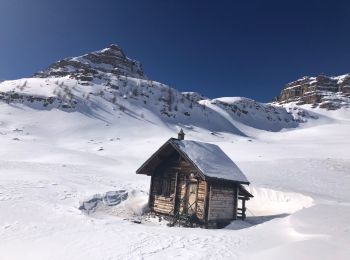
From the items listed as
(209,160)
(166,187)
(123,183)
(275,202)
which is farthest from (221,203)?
(123,183)

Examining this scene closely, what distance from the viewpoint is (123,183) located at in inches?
1334

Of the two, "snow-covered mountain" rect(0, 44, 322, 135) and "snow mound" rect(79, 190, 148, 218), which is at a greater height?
"snow-covered mountain" rect(0, 44, 322, 135)

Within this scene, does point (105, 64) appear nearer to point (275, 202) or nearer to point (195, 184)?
point (275, 202)

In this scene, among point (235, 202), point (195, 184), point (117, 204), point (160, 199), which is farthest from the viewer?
point (117, 204)

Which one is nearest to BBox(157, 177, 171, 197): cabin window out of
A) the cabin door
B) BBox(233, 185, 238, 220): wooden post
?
the cabin door

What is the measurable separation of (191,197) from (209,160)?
245 cm

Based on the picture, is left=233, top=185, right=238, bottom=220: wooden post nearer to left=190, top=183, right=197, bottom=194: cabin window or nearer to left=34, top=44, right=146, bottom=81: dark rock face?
left=190, top=183, right=197, bottom=194: cabin window

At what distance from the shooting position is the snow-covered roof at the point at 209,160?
22438 millimetres

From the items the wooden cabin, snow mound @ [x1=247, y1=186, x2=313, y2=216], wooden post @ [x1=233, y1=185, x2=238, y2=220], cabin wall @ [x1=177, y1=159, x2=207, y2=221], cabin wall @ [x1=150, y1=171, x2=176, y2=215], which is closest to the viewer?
the wooden cabin

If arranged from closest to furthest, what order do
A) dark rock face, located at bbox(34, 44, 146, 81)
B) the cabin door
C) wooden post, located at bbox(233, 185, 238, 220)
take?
the cabin door < wooden post, located at bbox(233, 185, 238, 220) < dark rock face, located at bbox(34, 44, 146, 81)

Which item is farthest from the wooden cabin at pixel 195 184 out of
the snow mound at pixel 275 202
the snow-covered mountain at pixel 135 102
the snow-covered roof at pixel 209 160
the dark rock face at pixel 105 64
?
the dark rock face at pixel 105 64

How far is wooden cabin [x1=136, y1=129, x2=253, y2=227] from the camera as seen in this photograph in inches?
889

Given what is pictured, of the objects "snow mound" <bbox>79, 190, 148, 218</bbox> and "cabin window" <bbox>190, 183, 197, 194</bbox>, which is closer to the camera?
"cabin window" <bbox>190, 183, 197, 194</bbox>

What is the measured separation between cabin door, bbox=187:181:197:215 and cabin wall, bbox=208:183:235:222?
1.11 metres
